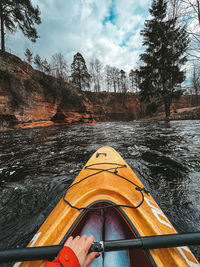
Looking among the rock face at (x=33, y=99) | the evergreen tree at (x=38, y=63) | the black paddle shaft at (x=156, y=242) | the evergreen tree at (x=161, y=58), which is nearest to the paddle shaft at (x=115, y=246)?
the black paddle shaft at (x=156, y=242)

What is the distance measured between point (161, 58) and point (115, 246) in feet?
59.4

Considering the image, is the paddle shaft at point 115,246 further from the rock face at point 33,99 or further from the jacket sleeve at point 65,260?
the rock face at point 33,99

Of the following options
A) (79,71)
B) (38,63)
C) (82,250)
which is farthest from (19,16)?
(82,250)

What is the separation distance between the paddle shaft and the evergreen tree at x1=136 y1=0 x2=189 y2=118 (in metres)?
15.9

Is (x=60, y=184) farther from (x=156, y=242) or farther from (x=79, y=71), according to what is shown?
(x=79, y=71)

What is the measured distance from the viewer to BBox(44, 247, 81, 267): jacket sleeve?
0.71 m

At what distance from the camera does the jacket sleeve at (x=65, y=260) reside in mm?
713

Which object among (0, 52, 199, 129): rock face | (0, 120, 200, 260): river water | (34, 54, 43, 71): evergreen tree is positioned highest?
(34, 54, 43, 71): evergreen tree

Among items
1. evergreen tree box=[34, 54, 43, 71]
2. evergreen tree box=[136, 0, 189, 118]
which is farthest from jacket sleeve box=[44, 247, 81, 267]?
evergreen tree box=[34, 54, 43, 71]

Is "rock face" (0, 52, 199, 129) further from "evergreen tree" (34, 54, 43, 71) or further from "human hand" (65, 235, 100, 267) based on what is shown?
"human hand" (65, 235, 100, 267)

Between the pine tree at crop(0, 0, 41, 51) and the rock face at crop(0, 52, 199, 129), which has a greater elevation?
the pine tree at crop(0, 0, 41, 51)

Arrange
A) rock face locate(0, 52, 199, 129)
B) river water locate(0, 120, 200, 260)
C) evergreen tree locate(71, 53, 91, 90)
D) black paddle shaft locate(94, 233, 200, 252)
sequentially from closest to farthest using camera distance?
black paddle shaft locate(94, 233, 200, 252)
river water locate(0, 120, 200, 260)
rock face locate(0, 52, 199, 129)
evergreen tree locate(71, 53, 91, 90)

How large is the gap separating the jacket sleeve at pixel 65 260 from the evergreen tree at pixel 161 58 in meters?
16.4

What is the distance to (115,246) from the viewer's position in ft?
2.73
